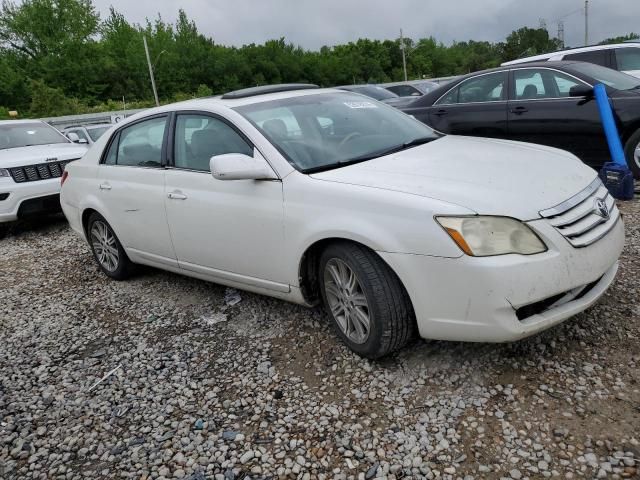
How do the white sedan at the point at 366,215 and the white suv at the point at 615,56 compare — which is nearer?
the white sedan at the point at 366,215

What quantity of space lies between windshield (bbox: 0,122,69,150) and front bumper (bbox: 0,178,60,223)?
122cm

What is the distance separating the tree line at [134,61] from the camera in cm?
5672

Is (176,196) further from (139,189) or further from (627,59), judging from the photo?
(627,59)

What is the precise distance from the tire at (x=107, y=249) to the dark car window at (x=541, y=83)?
4.97m

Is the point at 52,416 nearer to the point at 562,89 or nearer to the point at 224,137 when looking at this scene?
the point at 224,137

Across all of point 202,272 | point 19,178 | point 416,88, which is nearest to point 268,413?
point 202,272

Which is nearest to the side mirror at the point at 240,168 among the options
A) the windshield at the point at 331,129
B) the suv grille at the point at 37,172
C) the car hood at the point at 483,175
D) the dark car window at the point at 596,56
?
the windshield at the point at 331,129

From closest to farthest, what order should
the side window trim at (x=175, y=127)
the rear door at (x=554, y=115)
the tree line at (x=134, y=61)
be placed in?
the side window trim at (x=175, y=127)
the rear door at (x=554, y=115)
the tree line at (x=134, y=61)

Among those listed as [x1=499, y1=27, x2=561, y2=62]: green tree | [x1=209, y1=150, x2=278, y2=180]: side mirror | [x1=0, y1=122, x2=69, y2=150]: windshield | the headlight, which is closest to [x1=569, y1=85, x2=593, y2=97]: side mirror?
the headlight

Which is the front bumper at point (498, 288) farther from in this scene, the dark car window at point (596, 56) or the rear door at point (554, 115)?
the dark car window at point (596, 56)

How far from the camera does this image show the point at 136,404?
3.00 m

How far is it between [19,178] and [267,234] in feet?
18.0

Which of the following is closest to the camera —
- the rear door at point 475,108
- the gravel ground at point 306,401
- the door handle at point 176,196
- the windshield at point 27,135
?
the gravel ground at point 306,401

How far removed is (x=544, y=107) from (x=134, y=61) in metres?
61.8
